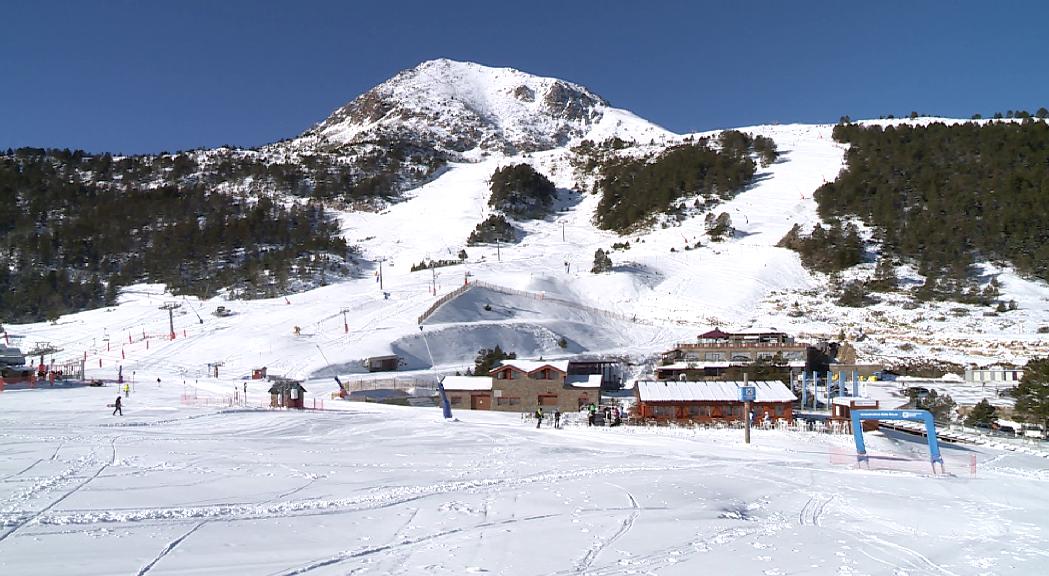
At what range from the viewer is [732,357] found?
43.8 metres

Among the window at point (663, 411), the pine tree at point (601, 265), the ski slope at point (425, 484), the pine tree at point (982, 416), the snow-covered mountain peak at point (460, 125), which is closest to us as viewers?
the ski slope at point (425, 484)

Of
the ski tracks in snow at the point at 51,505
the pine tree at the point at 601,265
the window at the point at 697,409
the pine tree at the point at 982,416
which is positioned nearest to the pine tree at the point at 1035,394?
the pine tree at the point at 982,416

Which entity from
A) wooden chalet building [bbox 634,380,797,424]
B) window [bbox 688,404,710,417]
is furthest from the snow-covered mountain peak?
window [bbox 688,404,710,417]

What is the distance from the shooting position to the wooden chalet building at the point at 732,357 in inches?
1586

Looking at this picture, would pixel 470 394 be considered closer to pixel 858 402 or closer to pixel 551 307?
pixel 858 402

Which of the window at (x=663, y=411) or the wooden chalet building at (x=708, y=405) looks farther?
the window at (x=663, y=411)

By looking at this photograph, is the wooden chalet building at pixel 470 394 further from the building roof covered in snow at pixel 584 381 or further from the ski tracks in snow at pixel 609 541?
the ski tracks in snow at pixel 609 541

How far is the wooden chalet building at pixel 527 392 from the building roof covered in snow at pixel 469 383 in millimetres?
55

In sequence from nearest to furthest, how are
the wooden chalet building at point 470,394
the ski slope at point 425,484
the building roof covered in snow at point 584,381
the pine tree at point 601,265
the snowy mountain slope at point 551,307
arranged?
the ski slope at point 425,484 → the wooden chalet building at point 470,394 → the building roof covered in snow at point 584,381 → the snowy mountain slope at point 551,307 → the pine tree at point 601,265

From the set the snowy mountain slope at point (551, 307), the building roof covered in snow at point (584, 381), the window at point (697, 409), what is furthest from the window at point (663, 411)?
the snowy mountain slope at point (551, 307)

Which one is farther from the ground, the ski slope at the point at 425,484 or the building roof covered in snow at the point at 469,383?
the building roof covered in snow at the point at 469,383

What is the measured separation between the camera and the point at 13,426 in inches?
720

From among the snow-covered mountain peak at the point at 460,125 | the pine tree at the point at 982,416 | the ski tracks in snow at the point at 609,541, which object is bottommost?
the pine tree at the point at 982,416

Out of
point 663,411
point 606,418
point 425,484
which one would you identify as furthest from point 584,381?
point 425,484
